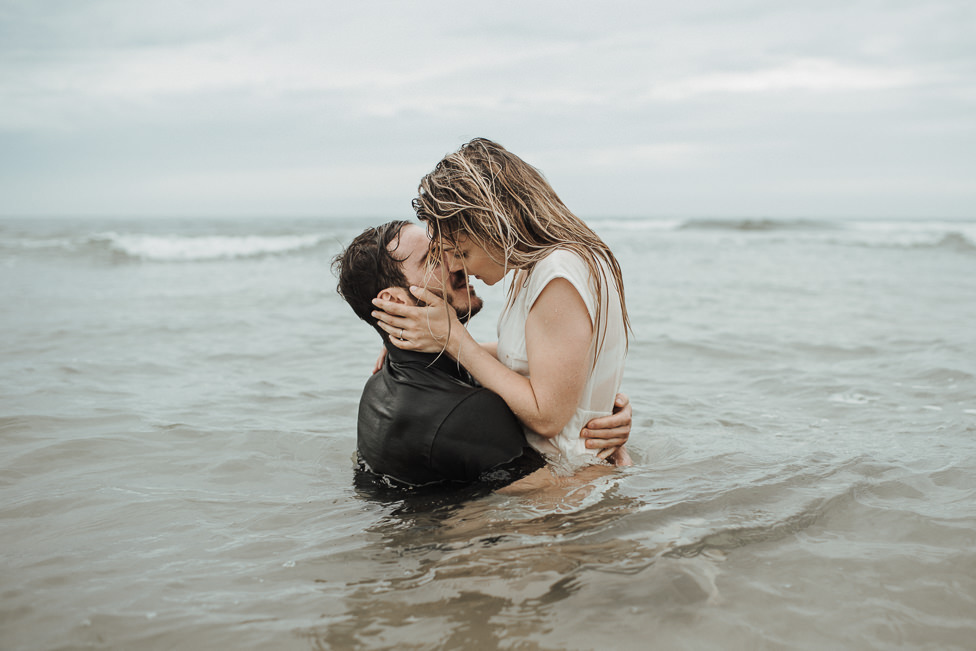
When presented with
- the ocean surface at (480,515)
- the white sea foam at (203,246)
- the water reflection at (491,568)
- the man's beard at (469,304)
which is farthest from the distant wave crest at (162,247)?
the water reflection at (491,568)

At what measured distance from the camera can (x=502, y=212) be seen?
3.22m

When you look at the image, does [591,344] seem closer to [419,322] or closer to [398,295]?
[419,322]

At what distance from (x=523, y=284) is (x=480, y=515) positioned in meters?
1.07

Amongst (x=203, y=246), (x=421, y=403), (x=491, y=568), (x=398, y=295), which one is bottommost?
(x=491, y=568)

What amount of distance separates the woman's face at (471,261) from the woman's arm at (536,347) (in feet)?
0.62

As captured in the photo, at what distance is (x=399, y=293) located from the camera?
3398 millimetres

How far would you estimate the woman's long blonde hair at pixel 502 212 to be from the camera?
10.6 ft

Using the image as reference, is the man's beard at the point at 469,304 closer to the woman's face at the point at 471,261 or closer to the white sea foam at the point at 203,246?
the woman's face at the point at 471,261

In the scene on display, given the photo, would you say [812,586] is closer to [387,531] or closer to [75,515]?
[387,531]

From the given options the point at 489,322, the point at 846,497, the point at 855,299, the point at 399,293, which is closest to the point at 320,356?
the point at 489,322

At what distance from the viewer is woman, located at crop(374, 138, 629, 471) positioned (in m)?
3.19

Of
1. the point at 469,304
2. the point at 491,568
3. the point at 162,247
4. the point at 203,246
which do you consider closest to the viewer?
the point at 491,568

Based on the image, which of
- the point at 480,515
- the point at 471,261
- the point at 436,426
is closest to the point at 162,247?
the point at 471,261

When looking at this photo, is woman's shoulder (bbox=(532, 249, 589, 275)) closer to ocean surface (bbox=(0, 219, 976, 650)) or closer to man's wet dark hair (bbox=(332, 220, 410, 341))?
man's wet dark hair (bbox=(332, 220, 410, 341))
